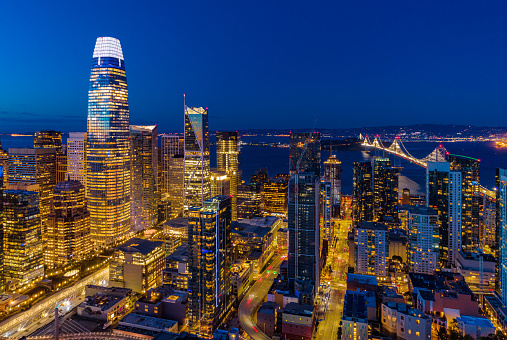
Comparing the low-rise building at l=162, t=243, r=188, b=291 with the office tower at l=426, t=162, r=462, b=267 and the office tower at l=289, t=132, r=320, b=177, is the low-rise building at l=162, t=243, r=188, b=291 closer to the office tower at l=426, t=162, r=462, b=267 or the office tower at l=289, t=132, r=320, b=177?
the office tower at l=289, t=132, r=320, b=177

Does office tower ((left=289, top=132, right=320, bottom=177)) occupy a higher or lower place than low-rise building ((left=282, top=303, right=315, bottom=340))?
higher

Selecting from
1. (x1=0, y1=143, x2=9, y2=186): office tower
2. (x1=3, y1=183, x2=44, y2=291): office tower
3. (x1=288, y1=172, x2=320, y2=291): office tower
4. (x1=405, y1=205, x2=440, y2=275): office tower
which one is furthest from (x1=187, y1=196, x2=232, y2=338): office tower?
(x1=0, y1=143, x2=9, y2=186): office tower

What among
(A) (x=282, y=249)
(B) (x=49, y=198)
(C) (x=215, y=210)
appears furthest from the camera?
(B) (x=49, y=198)

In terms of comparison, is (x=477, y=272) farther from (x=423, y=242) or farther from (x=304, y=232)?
(x=304, y=232)

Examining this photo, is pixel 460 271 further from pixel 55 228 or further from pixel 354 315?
pixel 55 228

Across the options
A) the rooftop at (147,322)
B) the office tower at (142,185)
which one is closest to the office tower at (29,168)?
the office tower at (142,185)

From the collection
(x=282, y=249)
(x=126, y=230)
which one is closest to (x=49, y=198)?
(x=126, y=230)
